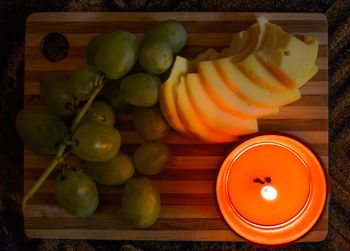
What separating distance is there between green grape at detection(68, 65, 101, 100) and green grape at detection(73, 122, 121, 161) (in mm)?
43

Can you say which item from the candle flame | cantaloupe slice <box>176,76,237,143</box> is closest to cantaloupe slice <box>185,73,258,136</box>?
cantaloupe slice <box>176,76,237,143</box>

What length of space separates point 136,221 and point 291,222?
0.24 meters

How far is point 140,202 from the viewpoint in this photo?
2.03 ft

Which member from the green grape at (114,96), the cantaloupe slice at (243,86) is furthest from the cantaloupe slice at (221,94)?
the green grape at (114,96)

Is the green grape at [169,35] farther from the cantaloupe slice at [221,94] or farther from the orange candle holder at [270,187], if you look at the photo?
the orange candle holder at [270,187]

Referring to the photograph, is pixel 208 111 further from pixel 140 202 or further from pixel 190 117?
pixel 140 202

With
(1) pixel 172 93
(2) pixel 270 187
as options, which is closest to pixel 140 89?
(1) pixel 172 93

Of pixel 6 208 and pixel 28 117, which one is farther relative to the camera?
pixel 6 208

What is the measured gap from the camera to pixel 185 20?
2.37 feet

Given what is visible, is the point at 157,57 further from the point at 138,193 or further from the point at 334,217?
the point at 334,217

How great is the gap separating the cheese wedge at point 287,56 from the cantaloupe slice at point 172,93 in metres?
0.11

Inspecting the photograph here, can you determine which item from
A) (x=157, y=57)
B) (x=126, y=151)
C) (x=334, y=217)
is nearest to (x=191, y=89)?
(x=157, y=57)

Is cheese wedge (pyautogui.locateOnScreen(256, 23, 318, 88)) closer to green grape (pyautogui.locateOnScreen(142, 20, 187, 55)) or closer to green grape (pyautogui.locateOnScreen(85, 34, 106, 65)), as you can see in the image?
green grape (pyautogui.locateOnScreen(142, 20, 187, 55))

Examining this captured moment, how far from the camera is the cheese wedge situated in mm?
625
